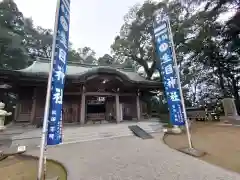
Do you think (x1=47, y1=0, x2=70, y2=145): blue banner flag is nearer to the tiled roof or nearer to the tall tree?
the tiled roof

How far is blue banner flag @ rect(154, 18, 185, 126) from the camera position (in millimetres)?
5473

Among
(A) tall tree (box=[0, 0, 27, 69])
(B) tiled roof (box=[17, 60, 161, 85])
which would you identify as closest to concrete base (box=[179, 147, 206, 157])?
(B) tiled roof (box=[17, 60, 161, 85])

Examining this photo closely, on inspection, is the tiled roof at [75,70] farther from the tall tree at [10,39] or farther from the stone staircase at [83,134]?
the tall tree at [10,39]

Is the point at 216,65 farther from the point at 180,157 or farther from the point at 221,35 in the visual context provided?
the point at 180,157

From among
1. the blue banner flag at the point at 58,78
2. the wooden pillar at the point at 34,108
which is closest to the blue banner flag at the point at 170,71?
the blue banner flag at the point at 58,78

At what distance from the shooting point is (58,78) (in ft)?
11.3

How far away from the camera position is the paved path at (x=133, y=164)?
335cm

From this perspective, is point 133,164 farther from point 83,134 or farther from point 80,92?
point 80,92

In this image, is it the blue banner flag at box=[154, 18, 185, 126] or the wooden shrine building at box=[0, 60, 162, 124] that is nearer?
the blue banner flag at box=[154, 18, 185, 126]

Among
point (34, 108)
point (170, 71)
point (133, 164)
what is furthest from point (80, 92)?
point (133, 164)

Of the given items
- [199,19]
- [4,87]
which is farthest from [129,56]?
[4,87]

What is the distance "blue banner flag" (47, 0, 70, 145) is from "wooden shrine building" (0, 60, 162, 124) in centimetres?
564

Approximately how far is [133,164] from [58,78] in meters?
3.09

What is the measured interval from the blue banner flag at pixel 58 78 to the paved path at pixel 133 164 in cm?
113
